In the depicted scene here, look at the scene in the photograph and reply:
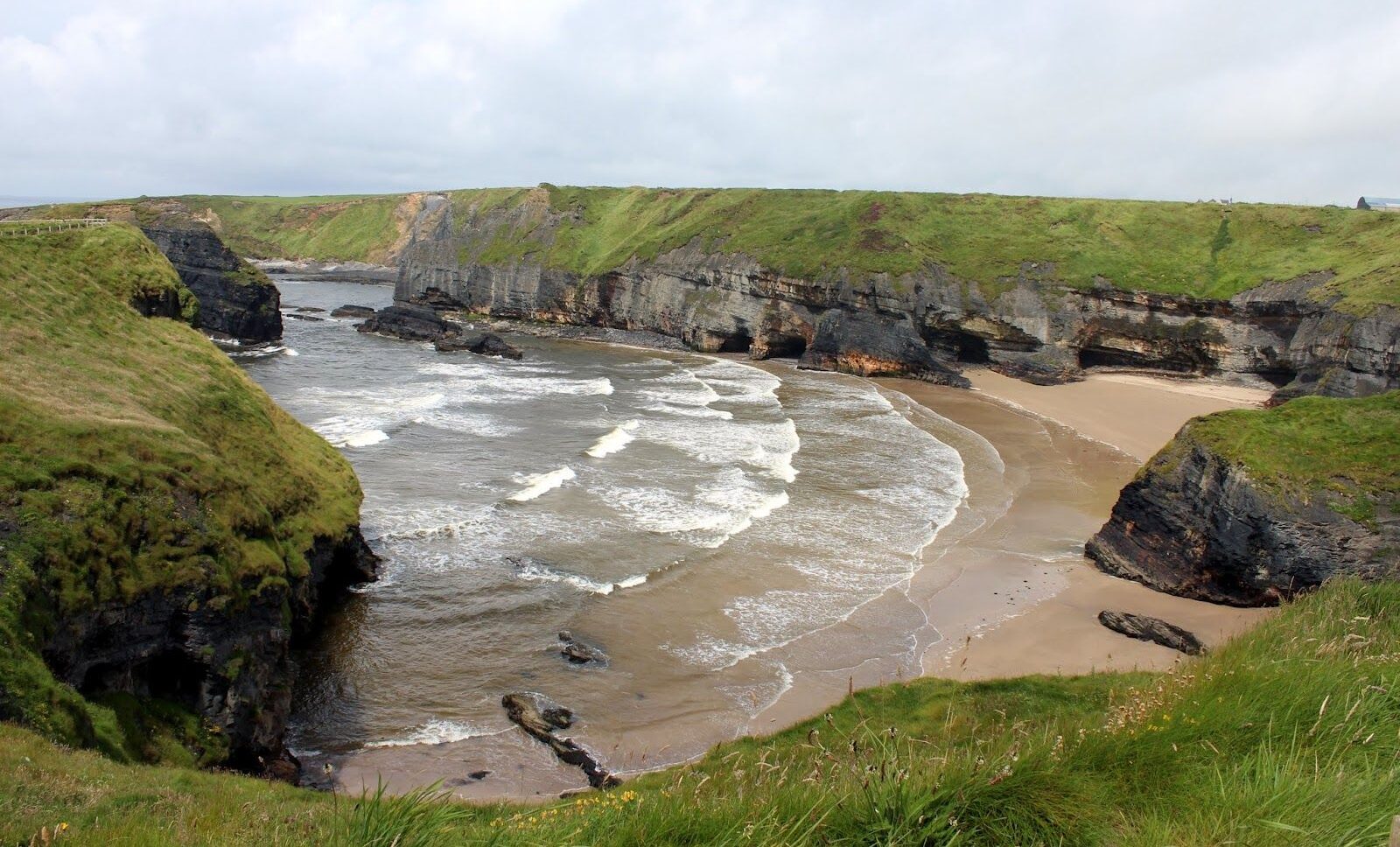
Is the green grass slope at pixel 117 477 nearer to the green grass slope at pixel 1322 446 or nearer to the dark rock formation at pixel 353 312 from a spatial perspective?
the green grass slope at pixel 1322 446

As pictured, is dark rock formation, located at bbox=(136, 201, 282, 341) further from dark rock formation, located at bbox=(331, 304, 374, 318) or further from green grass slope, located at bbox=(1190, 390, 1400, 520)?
Result: green grass slope, located at bbox=(1190, 390, 1400, 520)

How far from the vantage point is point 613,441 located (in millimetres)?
35594

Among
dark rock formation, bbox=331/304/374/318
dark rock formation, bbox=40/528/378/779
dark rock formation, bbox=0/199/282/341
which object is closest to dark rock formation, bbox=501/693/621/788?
dark rock formation, bbox=40/528/378/779

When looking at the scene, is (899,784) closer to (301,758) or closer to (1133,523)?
(301,758)

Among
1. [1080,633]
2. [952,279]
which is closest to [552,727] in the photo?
[1080,633]

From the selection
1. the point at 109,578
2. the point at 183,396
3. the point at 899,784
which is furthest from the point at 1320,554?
the point at 183,396

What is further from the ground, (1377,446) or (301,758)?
(1377,446)

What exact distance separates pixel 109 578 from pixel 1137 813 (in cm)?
1218

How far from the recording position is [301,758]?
13305 millimetres

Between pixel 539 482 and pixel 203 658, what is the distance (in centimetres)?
1714

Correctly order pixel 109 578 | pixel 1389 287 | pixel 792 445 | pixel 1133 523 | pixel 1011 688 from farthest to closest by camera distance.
→ pixel 1389 287 < pixel 792 445 < pixel 1133 523 < pixel 1011 688 < pixel 109 578

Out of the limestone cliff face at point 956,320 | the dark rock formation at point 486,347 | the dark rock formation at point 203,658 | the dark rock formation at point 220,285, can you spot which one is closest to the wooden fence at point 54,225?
the dark rock formation at point 220,285

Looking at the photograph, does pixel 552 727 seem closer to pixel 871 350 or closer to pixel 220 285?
pixel 871 350

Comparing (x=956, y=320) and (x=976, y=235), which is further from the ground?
(x=976, y=235)
